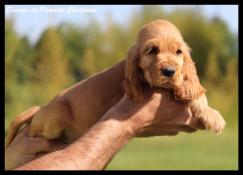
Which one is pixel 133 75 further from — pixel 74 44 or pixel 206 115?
pixel 74 44

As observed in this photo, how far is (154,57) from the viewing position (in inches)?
105

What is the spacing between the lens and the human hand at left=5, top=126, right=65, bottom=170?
10.2 ft

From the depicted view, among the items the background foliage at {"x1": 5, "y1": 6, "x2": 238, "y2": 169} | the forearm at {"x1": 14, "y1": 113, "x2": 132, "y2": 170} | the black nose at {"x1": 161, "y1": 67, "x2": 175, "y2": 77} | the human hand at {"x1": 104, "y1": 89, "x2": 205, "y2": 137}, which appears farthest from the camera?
the background foliage at {"x1": 5, "y1": 6, "x2": 238, "y2": 169}

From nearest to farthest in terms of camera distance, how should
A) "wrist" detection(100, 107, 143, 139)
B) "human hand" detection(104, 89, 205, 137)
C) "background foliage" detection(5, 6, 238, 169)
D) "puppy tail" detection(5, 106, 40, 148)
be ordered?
1. "wrist" detection(100, 107, 143, 139)
2. "human hand" detection(104, 89, 205, 137)
3. "puppy tail" detection(5, 106, 40, 148)
4. "background foliage" detection(5, 6, 238, 169)

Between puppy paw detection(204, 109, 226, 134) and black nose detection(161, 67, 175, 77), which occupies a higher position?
black nose detection(161, 67, 175, 77)

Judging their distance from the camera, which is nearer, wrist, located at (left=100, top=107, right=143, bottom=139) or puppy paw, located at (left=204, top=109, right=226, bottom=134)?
wrist, located at (left=100, top=107, right=143, bottom=139)

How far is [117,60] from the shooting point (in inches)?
758

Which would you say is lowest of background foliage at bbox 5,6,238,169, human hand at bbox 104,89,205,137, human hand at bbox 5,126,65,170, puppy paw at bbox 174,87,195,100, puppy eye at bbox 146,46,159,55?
background foliage at bbox 5,6,238,169

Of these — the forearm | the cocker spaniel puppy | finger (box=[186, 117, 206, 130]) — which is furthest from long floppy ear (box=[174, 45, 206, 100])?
the forearm

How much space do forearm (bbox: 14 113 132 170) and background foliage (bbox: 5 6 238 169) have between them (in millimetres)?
11616

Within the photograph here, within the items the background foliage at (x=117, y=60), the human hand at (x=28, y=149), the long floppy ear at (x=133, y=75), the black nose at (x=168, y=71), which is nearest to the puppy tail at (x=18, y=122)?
the human hand at (x=28, y=149)

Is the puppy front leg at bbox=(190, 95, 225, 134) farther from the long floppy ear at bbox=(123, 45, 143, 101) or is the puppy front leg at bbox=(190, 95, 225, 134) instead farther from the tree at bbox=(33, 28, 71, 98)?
the tree at bbox=(33, 28, 71, 98)

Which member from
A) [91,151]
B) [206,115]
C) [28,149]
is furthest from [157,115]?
[28,149]
